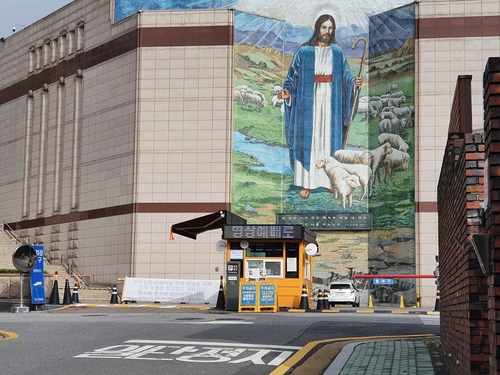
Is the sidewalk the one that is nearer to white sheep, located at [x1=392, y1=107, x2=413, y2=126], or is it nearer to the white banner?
the white banner

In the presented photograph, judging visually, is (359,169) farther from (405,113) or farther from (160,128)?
(160,128)

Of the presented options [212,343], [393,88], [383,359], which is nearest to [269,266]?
[212,343]

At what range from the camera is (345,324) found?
20.4 metres

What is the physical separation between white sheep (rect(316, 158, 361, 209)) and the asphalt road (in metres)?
28.4

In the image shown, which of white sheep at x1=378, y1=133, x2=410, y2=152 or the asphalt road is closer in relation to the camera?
the asphalt road

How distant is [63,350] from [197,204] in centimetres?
3682

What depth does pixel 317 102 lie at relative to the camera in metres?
50.7

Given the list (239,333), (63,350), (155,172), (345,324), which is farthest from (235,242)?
(155,172)

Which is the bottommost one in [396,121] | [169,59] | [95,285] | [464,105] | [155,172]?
[95,285]

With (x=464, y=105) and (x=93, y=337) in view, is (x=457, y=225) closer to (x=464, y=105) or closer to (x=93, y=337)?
(x=464, y=105)

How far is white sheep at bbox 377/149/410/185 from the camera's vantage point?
1932 inches

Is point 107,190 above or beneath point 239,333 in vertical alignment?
above

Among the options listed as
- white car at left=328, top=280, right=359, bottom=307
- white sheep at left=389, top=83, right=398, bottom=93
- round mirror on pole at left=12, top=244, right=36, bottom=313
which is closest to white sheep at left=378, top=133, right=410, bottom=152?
white sheep at left=389, top=83, right=398, bottom=93

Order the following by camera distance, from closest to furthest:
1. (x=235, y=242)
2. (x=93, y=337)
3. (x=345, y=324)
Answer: (x=93, y=337) → (x=345, y=324) → (x=235, y=242)
